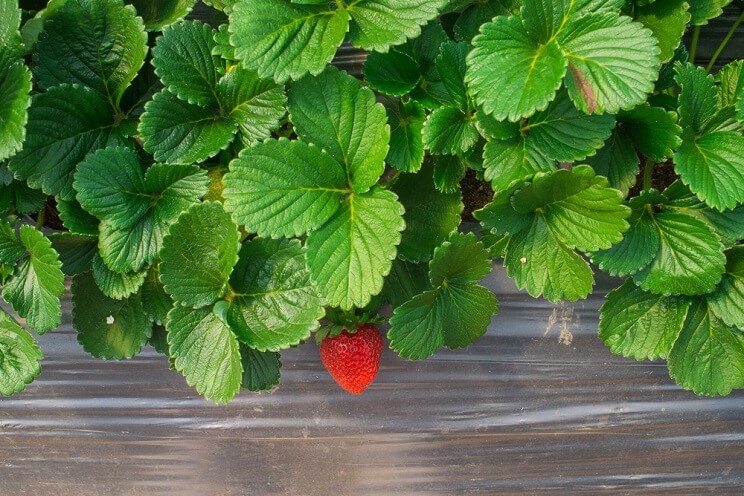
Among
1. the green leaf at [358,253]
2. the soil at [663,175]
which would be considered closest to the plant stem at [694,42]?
the soil at [663,175]

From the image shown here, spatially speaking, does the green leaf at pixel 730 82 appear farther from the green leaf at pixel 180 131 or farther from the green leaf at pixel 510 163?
the green leaf at pixel 180 131

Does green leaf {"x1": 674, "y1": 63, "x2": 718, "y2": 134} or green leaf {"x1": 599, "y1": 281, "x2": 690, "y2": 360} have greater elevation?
green leaf {"x1": 674, "y1": 63, "x2": 718, "y2": 134}

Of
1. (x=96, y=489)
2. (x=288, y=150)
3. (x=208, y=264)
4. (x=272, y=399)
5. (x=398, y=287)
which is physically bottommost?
(x=96, y=489)

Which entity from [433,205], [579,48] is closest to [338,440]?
[433,205]

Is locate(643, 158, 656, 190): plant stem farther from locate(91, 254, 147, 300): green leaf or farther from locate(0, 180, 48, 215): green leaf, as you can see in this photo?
locate(0, 180, 48, 215): green leaf

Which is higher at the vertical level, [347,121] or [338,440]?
[347,121]

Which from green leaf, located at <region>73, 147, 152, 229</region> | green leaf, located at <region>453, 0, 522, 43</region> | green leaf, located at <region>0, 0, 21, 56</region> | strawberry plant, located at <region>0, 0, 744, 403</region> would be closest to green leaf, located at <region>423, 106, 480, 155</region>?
strawberry plant, located at <region>0, 0, 744, 403</region>

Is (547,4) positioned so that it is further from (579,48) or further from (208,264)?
(208,264)
